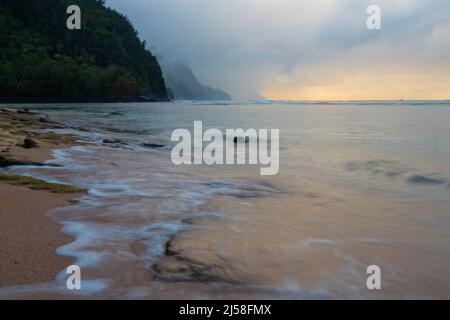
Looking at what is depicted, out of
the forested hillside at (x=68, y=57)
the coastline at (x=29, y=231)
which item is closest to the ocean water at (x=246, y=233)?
the coastline at (x=29, y=231)

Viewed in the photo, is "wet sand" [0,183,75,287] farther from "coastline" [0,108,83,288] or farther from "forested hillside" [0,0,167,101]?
"forested hillside" [0,0,167,101]

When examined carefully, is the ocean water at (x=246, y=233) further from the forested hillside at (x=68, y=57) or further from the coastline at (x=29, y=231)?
the forested hillside at (x=68, y=57)

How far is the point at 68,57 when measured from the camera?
120 m

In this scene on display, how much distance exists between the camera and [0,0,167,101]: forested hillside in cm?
9869

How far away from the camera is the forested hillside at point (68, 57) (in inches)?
3885

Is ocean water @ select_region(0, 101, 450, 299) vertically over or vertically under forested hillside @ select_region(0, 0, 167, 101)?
under

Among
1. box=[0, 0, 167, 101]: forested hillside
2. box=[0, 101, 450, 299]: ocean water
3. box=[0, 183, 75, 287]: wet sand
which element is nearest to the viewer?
box=[0, 183, 75, 287]: wet sand

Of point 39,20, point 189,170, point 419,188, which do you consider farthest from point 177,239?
point 39,20

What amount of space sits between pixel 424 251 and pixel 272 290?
6.36ft

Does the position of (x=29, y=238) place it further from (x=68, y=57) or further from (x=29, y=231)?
(x=68, y=57)

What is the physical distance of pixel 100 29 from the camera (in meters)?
135

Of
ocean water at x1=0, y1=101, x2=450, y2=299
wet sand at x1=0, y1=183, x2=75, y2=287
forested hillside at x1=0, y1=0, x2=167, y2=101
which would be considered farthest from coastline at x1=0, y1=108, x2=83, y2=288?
forested hillside at x1=0, y1=0, x2=167, y2=101

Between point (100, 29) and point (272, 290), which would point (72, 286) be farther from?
point (100, 29)

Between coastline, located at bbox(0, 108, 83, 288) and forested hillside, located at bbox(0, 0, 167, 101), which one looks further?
forested hillside, located at bbox(0, 0, 167, 101)
